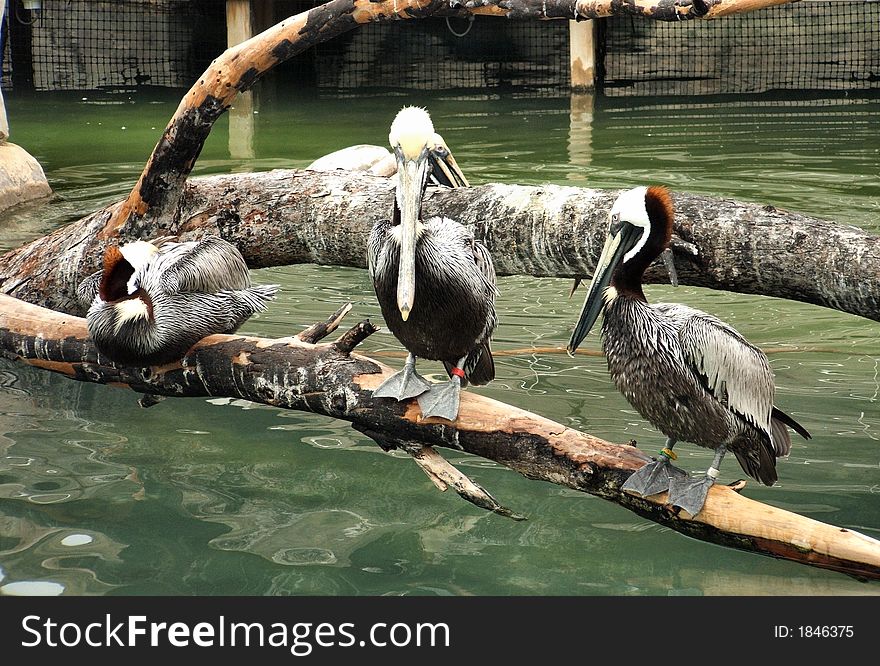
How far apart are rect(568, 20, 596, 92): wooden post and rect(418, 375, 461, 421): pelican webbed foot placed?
30.3 ft

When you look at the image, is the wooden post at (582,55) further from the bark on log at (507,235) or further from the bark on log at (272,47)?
the bark on log at (272,47)

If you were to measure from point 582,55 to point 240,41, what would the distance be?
12.4ft

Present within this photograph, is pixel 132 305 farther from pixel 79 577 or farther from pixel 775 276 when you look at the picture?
pixel 775 276

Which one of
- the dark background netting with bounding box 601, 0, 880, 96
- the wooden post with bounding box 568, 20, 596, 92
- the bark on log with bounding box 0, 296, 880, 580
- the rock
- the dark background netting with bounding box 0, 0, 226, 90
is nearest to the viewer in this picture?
the bark on log with bounding box 0, 296, 880, 580

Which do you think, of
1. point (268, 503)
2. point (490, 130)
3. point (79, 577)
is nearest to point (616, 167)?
point (490, 130)

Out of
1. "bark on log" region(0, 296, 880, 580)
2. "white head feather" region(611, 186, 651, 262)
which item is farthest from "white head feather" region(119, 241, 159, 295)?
"white head feather" region(611, 186, 651, 262)

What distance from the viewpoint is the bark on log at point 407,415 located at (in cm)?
283

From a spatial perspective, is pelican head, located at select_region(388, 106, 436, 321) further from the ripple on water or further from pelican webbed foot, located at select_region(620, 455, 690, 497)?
the ripple on water

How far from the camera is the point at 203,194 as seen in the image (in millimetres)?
4840

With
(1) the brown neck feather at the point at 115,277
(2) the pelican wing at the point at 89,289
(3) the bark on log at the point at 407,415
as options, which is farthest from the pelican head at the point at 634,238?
(2) the pelican wing at the point at 89,289

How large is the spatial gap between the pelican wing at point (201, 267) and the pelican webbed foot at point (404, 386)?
91cm

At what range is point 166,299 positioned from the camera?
12.5ft

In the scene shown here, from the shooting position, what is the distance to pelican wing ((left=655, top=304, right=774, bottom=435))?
3.00m

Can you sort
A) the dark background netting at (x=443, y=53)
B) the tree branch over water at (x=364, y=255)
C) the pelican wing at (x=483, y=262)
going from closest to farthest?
the tree branch over water at (x=364, y=255) < the pelican wing at (x=483, y=262) < the dark background netting at (x=443, y=53)
